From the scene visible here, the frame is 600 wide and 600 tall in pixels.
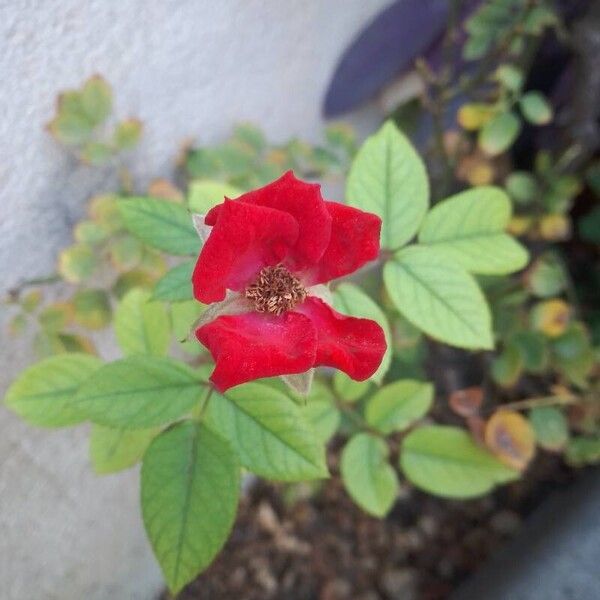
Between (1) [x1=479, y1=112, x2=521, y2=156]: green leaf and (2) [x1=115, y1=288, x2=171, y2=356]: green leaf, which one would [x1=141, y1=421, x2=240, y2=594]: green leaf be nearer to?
(2) [x1=115, y1=288, x2=171, y2=356]: green leaf

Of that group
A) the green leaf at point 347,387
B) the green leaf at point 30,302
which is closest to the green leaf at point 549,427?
the green leaf at point 347,387

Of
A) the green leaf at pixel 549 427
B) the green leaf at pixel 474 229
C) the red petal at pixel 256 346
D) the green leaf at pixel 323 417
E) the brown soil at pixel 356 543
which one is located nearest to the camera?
the red petal at pixel 256 346

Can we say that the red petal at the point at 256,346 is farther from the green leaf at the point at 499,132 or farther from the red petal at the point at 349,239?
the green leaf at the point at 499,132

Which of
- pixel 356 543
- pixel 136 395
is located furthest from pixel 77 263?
pixel 356 543

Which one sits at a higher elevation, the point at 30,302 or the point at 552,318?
the point at 30,302

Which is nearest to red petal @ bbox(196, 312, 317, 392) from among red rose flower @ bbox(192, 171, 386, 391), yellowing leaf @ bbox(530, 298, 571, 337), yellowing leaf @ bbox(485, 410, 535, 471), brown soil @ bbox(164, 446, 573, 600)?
red rose flower @ bbox(192, 171, 386, 391)

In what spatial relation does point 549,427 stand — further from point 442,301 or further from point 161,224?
point 161,224

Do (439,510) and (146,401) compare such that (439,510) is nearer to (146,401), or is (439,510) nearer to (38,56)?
(146,401)
